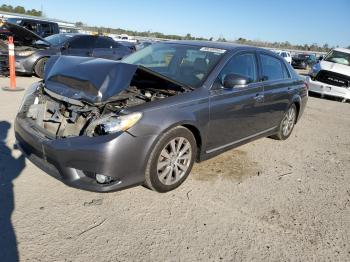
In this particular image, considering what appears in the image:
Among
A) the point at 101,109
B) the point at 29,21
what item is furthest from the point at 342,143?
the point at 29,21

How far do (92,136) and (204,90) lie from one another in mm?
1463

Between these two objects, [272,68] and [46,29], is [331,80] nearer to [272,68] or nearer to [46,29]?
[272,68]

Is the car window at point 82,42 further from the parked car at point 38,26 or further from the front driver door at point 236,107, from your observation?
the front driver door at point 236,107

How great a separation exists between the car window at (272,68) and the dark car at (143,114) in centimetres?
12

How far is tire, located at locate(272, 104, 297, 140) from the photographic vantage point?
5.92m

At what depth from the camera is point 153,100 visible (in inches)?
141

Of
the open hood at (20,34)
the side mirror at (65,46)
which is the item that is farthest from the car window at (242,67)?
the side mirror at (65,46)

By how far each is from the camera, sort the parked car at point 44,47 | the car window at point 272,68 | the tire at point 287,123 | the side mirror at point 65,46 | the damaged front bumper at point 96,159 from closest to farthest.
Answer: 1. the damaged front bumper at point 96,159
2. the car window at point 272,68
3. the tire at point 287,123
4. the parked car at point 44,47
5. the side mirror at point 65,46

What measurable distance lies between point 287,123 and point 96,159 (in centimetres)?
414

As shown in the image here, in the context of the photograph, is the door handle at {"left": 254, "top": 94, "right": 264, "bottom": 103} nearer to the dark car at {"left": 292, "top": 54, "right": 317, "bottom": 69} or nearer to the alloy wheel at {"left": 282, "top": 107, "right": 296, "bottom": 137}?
the alloy wheel at {"left": 282, "top": 107, "right": 296, "bottom": 137}

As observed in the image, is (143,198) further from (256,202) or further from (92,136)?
(256,202)

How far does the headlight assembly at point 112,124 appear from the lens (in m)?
3.12

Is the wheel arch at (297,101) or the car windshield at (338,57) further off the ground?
the car windshield at (338,57)

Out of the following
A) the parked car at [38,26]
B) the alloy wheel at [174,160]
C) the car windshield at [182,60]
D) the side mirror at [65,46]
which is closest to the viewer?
the alloy wheel at [174,160]
